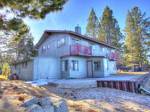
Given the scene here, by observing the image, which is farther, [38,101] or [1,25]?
[1,25]

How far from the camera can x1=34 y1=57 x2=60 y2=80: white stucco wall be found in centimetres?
2212

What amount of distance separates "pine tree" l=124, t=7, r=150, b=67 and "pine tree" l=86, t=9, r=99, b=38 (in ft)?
26.6

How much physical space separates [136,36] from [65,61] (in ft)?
71.5

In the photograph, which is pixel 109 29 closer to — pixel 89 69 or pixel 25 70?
pixel 89 69

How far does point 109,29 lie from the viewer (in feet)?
153

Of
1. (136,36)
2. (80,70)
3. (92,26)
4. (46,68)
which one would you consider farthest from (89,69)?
(92,26)

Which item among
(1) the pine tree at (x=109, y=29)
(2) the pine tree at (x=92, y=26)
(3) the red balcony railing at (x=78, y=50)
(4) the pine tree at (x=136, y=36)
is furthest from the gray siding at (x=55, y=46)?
(2) the pine tree at (x=92, y=26)

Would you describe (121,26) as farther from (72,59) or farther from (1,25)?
(1,25)

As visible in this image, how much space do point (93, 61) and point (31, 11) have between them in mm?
15687

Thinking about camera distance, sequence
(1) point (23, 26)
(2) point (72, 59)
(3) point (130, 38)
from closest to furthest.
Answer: (1) point (23, 26) → (2) point (72, 59) → (3) point (130, 38)

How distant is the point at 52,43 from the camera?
90.3 ft

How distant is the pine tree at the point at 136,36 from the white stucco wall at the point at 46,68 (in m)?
20.8

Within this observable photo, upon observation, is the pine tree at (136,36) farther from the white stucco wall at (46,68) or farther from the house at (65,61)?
the white stucco wall at (46,68)

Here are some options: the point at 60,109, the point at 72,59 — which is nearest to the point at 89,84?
the point at 72,59
